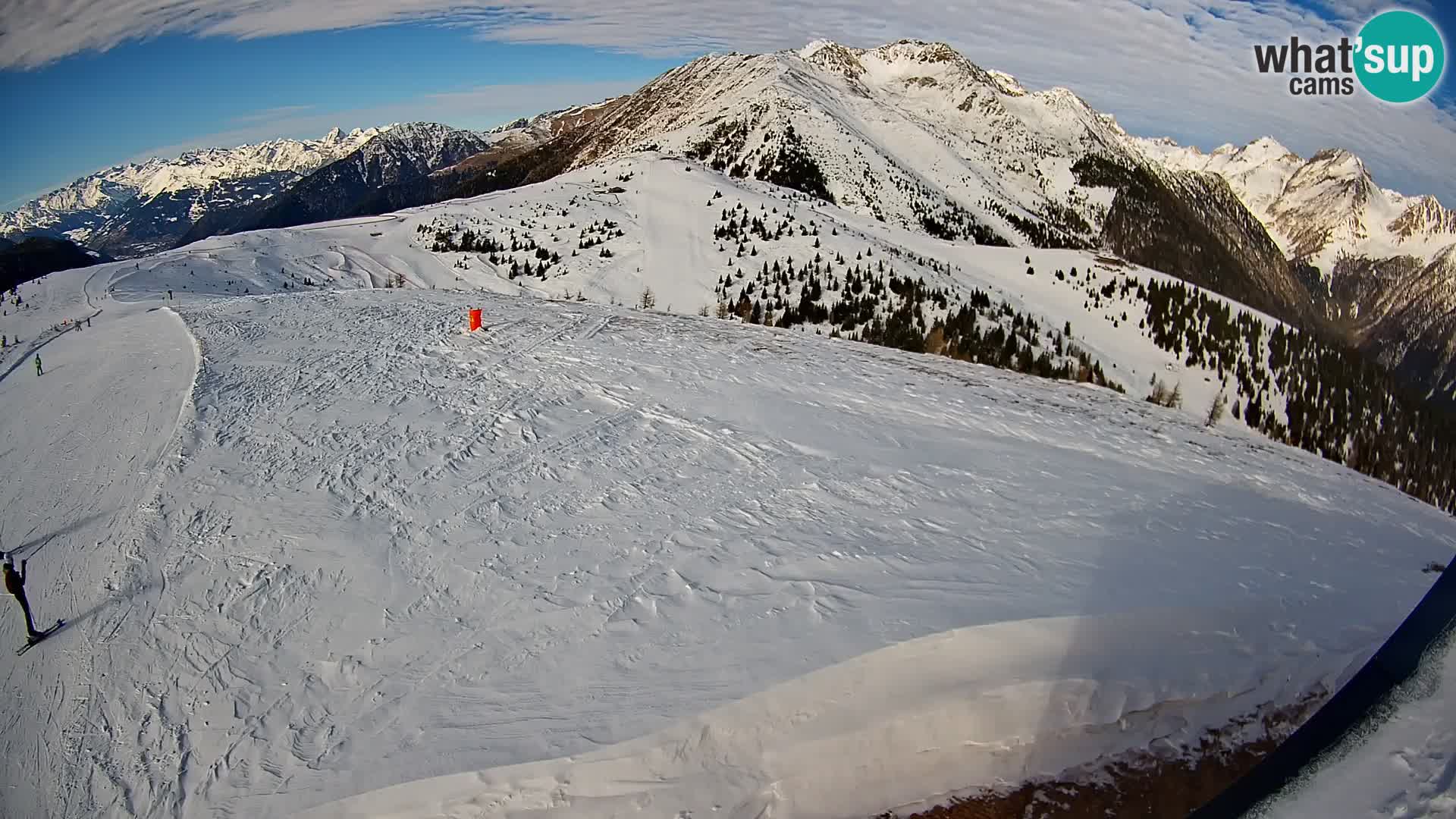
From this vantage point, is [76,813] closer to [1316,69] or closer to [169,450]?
[169,450]

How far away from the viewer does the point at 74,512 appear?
682 centimetres

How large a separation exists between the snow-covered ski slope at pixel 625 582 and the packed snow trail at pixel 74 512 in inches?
1.4

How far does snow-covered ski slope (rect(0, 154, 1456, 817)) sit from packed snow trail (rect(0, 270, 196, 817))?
0.04 m

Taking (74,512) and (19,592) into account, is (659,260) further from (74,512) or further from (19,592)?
(19,592)

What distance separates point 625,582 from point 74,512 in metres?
5.94

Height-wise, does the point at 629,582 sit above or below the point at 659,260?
below

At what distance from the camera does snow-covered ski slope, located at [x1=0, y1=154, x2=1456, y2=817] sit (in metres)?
3.86

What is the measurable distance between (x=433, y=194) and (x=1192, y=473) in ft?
621

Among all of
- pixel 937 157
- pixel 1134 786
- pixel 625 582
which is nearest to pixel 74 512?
pixel 625 582

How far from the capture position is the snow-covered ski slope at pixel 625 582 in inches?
152

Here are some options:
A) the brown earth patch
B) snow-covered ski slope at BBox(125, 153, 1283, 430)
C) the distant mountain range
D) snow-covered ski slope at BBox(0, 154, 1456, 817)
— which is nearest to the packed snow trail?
snow-covered ski slope at BBox(0, 154, 1456, 817)

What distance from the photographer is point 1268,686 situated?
395 cm

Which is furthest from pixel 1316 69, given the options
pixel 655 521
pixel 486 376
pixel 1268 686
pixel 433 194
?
pixel 433 194

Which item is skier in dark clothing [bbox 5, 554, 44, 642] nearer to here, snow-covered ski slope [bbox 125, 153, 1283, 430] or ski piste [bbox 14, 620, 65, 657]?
ski piste [bbox 14, 620, 65, 657]
